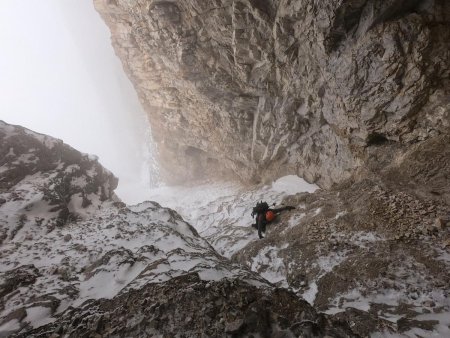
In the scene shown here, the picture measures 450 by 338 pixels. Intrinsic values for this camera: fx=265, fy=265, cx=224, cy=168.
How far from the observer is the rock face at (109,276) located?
392 centimetres

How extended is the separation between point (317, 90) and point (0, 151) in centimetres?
1316

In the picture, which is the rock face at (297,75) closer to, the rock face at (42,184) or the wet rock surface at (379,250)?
the wet rock surface at (379,250)

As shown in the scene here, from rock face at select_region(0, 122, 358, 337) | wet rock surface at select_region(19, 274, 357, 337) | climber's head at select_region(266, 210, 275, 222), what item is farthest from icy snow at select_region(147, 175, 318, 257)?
wet rock surface at select_region(19, 274, 357, 337)

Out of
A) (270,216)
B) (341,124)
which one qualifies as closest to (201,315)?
(270,216)

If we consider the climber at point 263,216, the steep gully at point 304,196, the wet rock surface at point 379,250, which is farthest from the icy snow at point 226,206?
the wet rock surface at point 379,250

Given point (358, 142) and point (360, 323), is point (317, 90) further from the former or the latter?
point (360, 323)

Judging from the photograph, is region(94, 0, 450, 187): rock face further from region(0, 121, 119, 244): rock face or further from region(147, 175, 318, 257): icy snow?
region(0, 121, 119, 244): rock face

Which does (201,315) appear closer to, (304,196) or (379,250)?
(379,250)

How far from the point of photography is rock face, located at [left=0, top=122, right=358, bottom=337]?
392 cm

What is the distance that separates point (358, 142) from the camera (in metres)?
11.3

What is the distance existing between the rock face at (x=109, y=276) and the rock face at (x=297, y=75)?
8.05 m

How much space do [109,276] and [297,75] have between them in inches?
472

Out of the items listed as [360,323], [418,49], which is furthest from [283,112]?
[360,323]

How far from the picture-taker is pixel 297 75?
1330 centimetres
